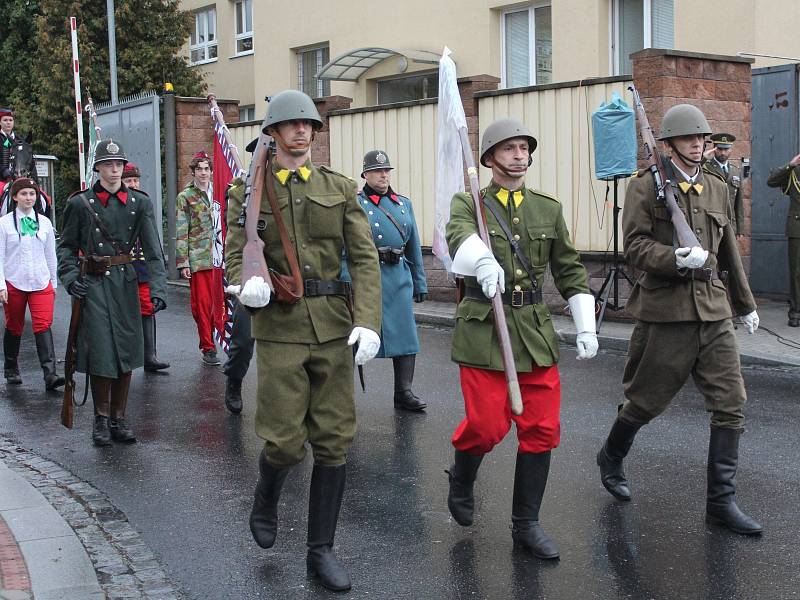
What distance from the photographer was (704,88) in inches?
508

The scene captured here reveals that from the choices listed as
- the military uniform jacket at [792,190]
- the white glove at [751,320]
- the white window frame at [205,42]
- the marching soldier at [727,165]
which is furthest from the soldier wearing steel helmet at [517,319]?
A: the white window frame at [205,42]

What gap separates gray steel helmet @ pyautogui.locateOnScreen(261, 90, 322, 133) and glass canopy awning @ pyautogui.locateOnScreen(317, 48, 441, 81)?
16.0 metres

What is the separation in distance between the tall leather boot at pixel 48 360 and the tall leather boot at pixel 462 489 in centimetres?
540

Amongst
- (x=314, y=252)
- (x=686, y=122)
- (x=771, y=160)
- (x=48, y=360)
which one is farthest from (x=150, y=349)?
(x=771, y=160)

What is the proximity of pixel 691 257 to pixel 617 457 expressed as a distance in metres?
1.21

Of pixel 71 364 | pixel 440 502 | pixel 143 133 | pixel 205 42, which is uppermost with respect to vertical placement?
pixel 205 42

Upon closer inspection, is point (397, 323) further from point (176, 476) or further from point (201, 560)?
point (201, 560)

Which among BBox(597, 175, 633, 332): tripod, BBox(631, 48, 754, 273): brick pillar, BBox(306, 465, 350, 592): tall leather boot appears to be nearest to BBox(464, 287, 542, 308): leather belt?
BBox(306, 465, 350, 592): tall leather boot

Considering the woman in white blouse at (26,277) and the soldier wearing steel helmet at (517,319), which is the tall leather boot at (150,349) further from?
the soldier wearing steel helmet at (517,319)

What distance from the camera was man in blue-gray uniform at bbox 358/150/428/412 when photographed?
8.50 metres

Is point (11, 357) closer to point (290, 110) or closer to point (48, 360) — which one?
point (48, 360)

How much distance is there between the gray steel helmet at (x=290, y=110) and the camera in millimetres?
4898

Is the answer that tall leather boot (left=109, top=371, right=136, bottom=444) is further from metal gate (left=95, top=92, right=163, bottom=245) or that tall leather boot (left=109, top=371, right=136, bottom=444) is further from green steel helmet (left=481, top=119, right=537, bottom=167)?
metal gate (left=95, top=92, right=163, bottom=245)

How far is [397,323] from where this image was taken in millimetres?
8547
